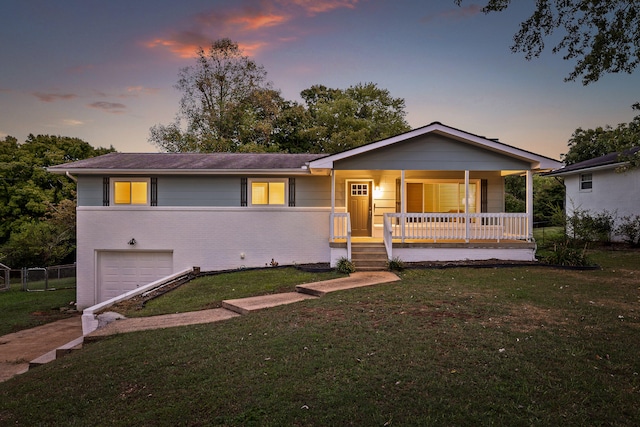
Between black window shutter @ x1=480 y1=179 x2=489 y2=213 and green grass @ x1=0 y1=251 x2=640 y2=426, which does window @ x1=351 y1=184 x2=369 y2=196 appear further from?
green grass @ x1=0 y1=251 x2=640 y2=426

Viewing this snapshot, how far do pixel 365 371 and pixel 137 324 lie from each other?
483cm

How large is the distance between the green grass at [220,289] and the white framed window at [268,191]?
2500 mm

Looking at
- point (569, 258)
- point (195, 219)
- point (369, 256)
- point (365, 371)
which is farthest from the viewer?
point (195, 219)

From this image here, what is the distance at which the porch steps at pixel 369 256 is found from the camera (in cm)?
1132

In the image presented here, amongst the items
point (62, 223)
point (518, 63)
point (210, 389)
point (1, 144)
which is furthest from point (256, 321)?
point (1, 144)

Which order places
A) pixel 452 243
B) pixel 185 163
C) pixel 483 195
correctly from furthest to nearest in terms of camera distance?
pixel 483 195, pixel 185 163, pixel 452 243

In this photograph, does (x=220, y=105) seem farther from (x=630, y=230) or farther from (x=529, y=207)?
(x=630, y=230)

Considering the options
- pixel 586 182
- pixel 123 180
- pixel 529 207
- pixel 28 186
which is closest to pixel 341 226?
pixel 529 207

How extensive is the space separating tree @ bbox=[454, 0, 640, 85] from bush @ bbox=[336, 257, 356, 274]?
6.79 m

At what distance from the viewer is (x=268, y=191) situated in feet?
44.1

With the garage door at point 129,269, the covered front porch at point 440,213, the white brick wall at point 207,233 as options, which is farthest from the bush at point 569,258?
the garage door at point 129,269

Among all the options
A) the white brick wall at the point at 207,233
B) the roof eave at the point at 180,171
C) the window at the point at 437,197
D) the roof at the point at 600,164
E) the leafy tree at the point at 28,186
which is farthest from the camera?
the leafy tree at the point at 28,186

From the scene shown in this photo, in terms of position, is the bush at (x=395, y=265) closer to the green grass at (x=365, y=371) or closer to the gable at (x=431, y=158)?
the gable at (x=431, y=158)

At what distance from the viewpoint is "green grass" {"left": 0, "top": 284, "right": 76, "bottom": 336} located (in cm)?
1052
